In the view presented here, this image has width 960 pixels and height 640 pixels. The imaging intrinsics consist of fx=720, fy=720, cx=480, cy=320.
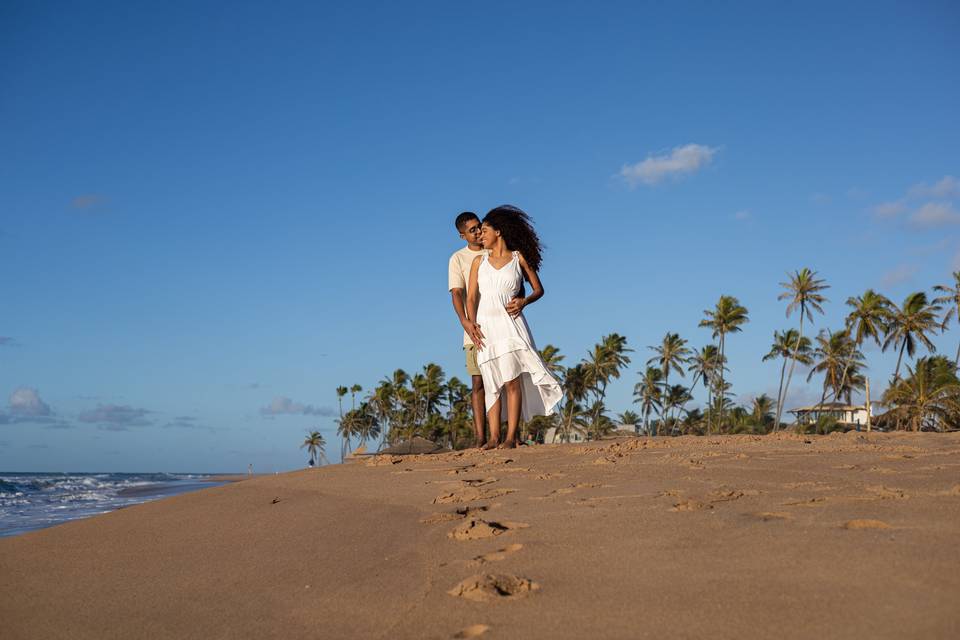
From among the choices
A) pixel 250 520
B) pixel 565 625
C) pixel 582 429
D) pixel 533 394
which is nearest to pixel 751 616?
pixel 565 625

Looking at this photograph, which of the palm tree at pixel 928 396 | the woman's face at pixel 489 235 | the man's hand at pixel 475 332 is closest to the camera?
the man's hand at pixel 475 332

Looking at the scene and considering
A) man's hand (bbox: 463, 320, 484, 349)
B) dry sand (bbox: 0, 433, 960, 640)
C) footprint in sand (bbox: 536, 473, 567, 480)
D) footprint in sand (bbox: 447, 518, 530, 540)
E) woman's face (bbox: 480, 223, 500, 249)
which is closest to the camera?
dry sand (bbox: 0, 433, 960, 640)

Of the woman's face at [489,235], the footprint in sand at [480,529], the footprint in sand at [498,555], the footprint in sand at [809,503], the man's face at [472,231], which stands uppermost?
the man's face at [472,231]

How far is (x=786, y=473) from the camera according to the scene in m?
3.85

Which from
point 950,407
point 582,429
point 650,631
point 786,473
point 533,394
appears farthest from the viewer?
point 582,429

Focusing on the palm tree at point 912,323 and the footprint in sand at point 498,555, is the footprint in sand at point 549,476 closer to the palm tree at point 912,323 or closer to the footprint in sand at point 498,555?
the footprint in sand at point 498,555

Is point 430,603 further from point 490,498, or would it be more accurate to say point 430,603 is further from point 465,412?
point 465,412

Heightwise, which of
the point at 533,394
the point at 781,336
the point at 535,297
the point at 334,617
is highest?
the point at 781,336

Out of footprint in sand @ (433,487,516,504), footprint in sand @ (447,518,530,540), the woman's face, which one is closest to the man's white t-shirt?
the woman's face

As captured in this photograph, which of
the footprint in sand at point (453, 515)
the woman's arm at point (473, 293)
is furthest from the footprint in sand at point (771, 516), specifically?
the woman's arm at point (473, 293)

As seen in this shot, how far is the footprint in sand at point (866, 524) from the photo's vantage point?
2557 millimetres

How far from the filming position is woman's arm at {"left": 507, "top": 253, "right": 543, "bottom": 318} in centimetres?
634

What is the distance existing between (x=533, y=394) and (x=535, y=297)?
88 centimetres

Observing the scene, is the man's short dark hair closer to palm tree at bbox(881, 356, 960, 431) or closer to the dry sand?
the dry sand
